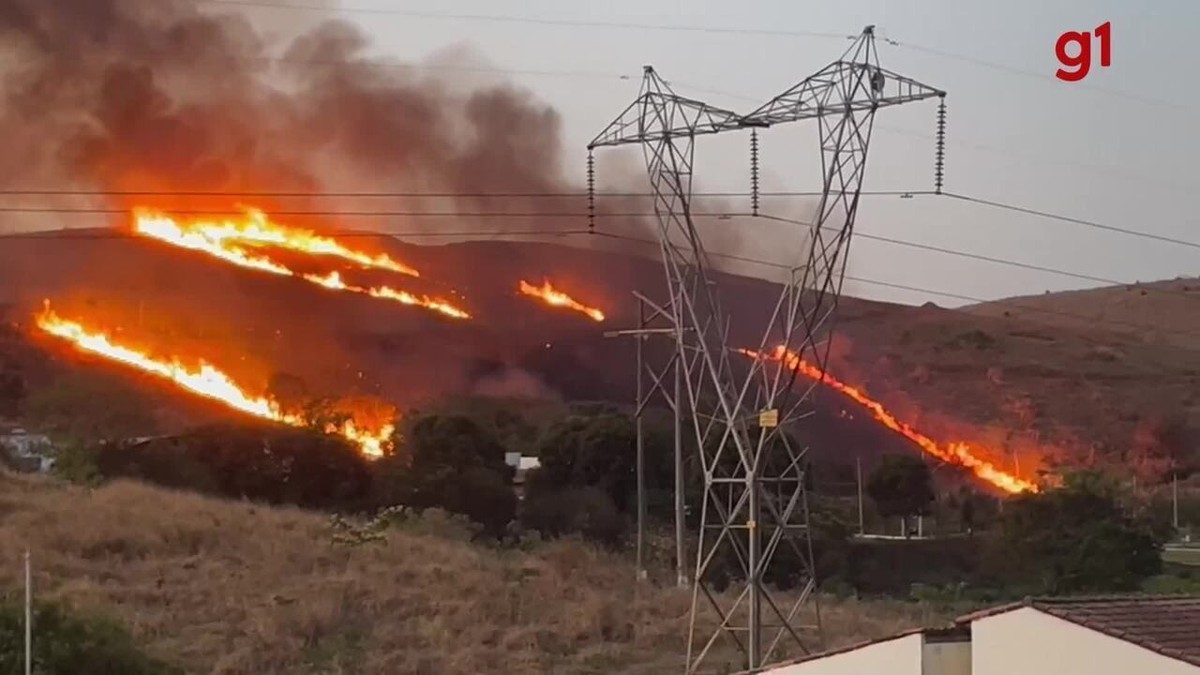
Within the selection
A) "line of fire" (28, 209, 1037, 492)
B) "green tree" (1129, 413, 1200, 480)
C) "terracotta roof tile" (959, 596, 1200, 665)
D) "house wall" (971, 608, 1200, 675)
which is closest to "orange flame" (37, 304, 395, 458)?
"line of fire" (28, 209, 1037, 492)

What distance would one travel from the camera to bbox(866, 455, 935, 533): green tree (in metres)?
62.8

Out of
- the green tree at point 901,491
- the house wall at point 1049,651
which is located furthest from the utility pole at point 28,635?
the green tree at point 901,491

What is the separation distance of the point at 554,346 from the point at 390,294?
9.30m

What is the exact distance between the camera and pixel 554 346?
261ft

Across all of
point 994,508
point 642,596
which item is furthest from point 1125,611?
point 994,508

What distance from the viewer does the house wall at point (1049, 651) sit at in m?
13.1

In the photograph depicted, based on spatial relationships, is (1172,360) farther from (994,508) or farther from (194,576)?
(194,576)

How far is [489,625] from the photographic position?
31.2 meters

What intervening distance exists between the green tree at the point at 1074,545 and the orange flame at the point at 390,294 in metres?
35.1

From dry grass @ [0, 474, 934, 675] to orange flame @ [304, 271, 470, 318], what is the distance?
31.5 metres

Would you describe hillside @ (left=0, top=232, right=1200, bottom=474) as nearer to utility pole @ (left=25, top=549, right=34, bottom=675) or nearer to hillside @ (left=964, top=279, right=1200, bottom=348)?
hillside @ (left=964, top=279, right=1200, bottom=348)

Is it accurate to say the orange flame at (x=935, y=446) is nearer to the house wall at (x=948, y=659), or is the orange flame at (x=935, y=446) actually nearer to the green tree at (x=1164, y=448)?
the green tree at (x=1164, y=448)

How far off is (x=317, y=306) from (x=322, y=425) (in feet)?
48.9

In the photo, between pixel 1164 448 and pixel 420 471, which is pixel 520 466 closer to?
pixel 420 471
